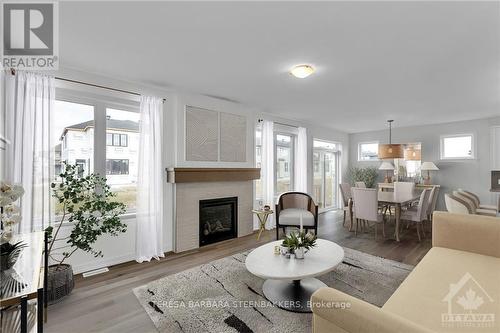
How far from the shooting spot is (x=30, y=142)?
2.51m

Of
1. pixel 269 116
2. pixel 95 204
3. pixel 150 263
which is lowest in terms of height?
pixel 150 263

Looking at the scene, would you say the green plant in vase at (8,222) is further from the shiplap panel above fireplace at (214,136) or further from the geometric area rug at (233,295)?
the shiplap panel above fireplace at (214,136)

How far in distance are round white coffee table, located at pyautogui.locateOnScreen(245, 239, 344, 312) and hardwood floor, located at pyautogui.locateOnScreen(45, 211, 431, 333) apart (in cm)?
104

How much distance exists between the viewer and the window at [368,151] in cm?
717

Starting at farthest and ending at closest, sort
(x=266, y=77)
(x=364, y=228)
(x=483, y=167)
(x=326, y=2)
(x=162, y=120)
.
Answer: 1. (x=483, y=167)
2. (x=364, y=228)
3. (x=162, y=120)
4. (x=266, y=77)
5. (x=326, y=2)

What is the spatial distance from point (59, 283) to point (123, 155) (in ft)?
5.52

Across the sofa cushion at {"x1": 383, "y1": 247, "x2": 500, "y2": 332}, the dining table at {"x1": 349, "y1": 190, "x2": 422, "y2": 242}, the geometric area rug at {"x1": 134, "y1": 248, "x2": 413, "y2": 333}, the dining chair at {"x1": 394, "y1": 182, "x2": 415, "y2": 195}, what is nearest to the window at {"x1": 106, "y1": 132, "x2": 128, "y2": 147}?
the geometric area rug at {"x1": 134, "y1": 248, "x2": 413, "y2": 333}

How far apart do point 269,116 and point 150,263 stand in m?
3.63

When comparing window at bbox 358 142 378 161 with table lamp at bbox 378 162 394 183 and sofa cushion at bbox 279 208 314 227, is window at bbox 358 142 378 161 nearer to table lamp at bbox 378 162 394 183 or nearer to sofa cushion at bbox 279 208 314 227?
table lamp at bbox 378 162 394 183

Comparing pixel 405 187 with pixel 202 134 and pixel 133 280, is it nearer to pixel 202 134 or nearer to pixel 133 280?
pixel 202 134

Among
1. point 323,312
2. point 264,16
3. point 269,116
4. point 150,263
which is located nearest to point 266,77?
point 264,16

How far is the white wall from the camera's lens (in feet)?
17.7

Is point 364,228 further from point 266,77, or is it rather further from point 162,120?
point 162,120

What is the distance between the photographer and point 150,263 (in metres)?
3.19
